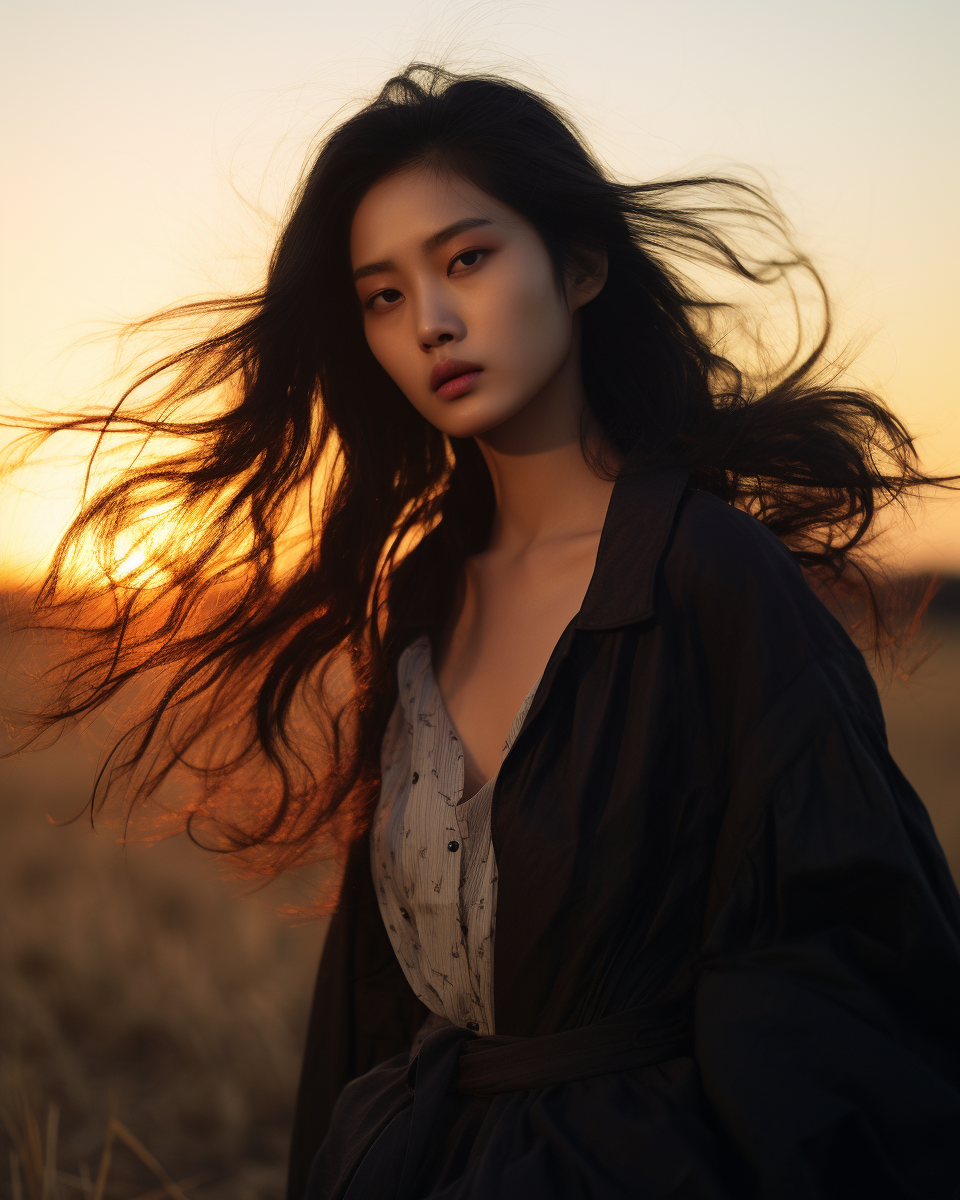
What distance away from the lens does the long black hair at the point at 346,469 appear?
192 cm

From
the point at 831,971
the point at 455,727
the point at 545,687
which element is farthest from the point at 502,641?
the point at 831,971

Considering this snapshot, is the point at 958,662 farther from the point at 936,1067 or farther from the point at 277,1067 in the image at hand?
the point at 936,1067

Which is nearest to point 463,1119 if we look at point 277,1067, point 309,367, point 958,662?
point 309,367

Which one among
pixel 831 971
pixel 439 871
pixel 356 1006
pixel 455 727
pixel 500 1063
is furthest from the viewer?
pixel 356 1006

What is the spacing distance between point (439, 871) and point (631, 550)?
0.64 m

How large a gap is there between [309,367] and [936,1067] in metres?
1.78

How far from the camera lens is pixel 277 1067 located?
4.01 metres

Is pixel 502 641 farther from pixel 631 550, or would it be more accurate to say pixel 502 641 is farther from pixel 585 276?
pixel 585 276

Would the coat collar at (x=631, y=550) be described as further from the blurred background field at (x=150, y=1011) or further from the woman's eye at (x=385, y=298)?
the blurred background field at (x=150, y=1011)

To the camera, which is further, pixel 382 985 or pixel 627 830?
pixel 382 985

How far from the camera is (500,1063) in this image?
1.51 m

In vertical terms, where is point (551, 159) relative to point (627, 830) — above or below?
above

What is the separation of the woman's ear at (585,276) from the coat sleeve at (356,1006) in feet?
4.06

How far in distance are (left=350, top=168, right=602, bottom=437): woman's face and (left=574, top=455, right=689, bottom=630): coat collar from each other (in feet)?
1.02
